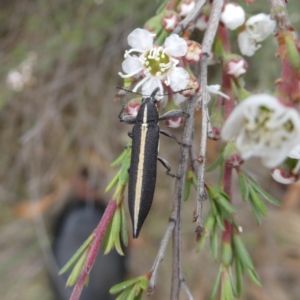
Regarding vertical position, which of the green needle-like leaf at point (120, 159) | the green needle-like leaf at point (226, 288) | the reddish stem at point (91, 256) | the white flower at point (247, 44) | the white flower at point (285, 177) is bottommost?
the green needle-like leaf at point (226, 288)

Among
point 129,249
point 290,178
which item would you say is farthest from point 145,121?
point 129,249

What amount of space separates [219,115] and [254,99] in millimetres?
481

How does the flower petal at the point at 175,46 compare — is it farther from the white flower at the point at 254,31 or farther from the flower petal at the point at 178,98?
the white flower at the point at 254,31

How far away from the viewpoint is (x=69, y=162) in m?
3.66

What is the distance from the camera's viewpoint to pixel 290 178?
941 millimetres

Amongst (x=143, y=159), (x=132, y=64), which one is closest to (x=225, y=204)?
(x=143, y=159)

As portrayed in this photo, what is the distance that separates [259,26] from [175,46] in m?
0.40

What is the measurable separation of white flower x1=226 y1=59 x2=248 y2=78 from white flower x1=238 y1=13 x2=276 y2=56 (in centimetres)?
21

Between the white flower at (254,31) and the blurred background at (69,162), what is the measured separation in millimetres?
1651

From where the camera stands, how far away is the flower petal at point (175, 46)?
1070 mm

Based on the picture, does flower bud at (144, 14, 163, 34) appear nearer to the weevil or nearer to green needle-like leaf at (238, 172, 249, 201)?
the weevil

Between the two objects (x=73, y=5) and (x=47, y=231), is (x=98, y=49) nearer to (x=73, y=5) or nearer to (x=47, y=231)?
(x=73, y=5)

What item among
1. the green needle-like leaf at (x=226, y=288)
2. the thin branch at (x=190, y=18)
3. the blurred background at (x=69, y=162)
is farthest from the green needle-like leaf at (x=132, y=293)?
the blurred background at (x=69, y=162)

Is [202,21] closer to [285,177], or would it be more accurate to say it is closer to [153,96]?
[153,96]
